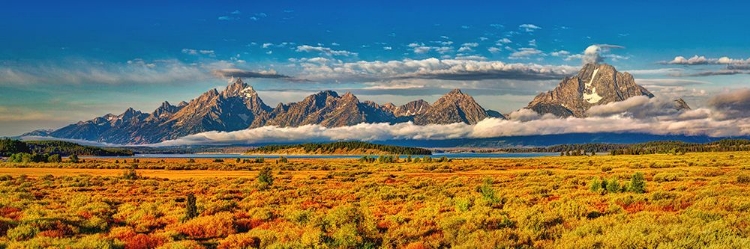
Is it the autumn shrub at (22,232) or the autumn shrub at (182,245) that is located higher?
the autumn shrub at (22,232)

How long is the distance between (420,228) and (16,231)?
13.2 m

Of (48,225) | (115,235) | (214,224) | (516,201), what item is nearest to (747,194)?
(516,201)

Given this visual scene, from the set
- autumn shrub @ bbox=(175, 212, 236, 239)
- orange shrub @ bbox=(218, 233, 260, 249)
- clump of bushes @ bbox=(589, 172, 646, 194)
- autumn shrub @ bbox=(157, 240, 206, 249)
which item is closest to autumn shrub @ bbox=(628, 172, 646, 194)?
clump of bushes @ bbox=(589, 172, 646, 194)

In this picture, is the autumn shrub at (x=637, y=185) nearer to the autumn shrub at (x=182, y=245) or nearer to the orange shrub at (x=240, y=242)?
the orange shrub at (x=240, y=242)

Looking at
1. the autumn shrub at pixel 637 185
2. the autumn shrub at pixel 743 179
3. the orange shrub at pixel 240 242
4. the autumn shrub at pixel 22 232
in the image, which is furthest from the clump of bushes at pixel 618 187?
the autumn shrub at pixel 22 232

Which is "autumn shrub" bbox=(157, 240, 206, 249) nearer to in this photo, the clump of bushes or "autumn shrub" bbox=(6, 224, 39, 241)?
"autumn shrub" bbox=(6, 224, 39, 241)

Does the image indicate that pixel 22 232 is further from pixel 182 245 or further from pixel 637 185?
pixel 637 185

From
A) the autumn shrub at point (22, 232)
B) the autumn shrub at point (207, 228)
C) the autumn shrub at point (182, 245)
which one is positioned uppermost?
the autumn shrub at point (22, 232)

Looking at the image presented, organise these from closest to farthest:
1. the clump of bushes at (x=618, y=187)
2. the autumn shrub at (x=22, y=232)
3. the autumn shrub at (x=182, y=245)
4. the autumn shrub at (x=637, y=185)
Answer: the autumn shrub at (x=182, y=245)
the autumn shrub at (x=22, y=232)
the autumn shrub at (x=637, y=185)
the clump of bushes at (x=618, y=187)

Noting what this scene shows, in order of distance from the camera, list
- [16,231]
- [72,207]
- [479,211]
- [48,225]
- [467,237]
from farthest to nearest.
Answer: [72,207]
[479,211]
[48,225]
[16,231]
[467,237]

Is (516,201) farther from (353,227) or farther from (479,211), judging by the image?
(353,227)

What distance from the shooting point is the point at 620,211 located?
2189cm

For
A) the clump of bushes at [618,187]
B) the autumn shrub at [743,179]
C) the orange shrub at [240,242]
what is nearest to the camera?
the orange shrub at [240,242]

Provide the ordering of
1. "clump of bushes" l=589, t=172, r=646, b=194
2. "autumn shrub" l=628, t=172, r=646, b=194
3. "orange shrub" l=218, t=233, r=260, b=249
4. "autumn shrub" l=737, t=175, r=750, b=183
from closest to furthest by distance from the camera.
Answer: "orange shrub" l=218, t=233, r=260, b=249 < "autumn shrub" l=628, t=172, r=646, b=194 < "clump of bushes" l=589, t=172, r=646, b=194 < "autumn shrub" l=737, t=175, r=750, b=183
